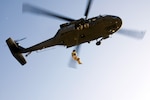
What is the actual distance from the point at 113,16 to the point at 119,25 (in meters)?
1.14

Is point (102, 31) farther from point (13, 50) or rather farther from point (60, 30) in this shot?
point (13, 50)

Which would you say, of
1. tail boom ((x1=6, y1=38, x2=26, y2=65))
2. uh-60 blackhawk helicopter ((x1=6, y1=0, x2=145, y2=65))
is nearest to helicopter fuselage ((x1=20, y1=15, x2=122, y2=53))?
uh-60 blackhawk helicopter ((x1=6, y1=0, x2=145, y2=65))

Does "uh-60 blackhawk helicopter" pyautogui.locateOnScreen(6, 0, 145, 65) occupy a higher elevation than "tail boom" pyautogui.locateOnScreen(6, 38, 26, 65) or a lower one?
higher

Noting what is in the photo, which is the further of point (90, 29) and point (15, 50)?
point (15, 50)

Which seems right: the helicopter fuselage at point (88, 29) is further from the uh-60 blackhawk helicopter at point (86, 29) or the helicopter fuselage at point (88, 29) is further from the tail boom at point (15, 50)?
the tail boom at point (15, 50)

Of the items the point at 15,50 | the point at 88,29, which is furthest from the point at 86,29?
the point at 15,50

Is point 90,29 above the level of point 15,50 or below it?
above

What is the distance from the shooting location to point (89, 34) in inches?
1291

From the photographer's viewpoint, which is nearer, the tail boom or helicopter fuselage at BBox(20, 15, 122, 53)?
helicopter fuselage at BBox(20, 15, 122, 53)

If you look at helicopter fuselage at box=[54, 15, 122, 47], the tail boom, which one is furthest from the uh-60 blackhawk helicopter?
the tail boom

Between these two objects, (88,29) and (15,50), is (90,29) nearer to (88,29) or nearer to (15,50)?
(88,29)

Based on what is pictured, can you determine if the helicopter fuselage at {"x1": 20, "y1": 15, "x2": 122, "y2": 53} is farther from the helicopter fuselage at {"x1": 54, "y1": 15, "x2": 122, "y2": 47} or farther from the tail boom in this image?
the tail boom

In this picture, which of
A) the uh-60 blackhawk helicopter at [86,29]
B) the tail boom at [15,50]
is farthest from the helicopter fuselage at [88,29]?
the tail boom at [15,50]

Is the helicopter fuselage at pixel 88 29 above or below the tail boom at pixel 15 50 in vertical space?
above
